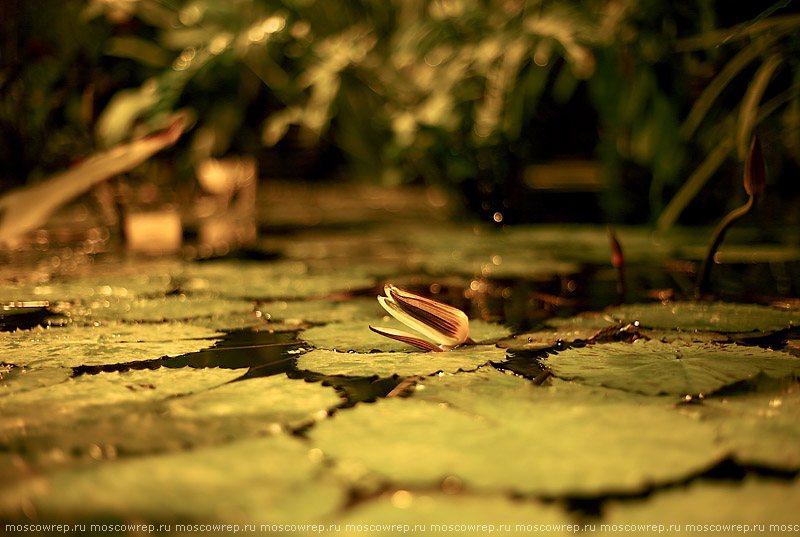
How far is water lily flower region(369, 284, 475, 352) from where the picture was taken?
877 mm

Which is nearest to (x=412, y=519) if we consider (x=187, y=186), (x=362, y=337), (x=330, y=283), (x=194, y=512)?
(x=194, y=512)

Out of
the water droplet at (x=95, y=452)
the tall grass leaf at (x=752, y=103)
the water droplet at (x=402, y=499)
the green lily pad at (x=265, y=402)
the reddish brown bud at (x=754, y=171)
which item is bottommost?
the water droplet at (x=402, y=499)

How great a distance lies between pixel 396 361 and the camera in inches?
34.6

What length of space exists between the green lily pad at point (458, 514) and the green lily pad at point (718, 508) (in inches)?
1.7

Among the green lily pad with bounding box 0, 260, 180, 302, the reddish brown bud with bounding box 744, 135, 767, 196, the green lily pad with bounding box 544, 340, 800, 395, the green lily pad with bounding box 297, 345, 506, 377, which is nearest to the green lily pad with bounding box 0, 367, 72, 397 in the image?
the green lily pad with bounding box 297, 345, 506, 377

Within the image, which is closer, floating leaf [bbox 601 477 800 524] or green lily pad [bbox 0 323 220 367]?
floating leaf [bbox 601 477 800 524]

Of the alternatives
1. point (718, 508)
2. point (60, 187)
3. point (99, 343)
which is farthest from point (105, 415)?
point (718, 508)

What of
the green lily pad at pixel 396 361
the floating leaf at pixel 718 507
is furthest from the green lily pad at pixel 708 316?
the floating leaf at pixel 718 507

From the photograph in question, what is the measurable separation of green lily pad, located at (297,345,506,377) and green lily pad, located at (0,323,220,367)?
7.8 inches

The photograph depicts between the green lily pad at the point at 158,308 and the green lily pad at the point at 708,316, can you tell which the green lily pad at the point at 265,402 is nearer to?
the green lily pad at the point at 158,308

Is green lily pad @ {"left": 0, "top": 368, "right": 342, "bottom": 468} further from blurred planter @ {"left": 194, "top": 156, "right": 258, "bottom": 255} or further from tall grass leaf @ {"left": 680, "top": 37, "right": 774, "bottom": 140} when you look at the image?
blurred planter @ {"left": 194, "top": 156, "right": 258, "bottom": 255}

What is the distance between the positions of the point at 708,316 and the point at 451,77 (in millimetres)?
1603

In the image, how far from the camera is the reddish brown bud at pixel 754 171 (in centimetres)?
98

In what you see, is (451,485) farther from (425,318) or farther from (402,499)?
(425,318)
